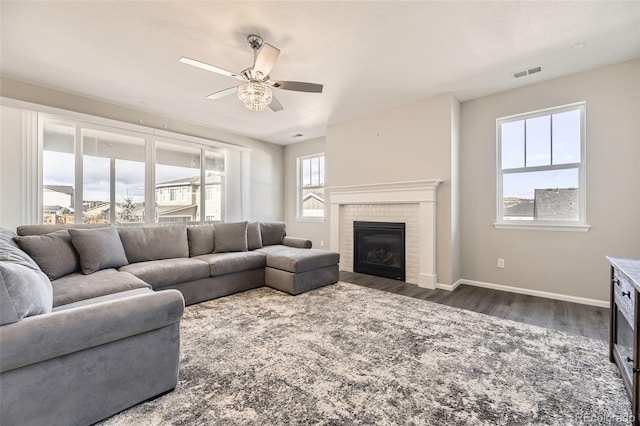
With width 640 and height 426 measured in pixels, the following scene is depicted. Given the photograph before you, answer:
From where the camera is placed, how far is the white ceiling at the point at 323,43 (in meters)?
2.17

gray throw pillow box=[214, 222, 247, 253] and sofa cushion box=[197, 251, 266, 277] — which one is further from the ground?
gray throw pillow box=[214, 222, 247, 253]

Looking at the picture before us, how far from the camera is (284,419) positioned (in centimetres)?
139

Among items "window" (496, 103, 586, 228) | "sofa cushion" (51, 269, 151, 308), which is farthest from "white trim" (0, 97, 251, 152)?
"window" (496, 103, 586, 228)

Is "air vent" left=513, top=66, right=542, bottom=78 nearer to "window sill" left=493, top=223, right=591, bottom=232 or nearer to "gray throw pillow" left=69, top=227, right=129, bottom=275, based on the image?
"window sill" left=493, top=223, right=591, bottom=232

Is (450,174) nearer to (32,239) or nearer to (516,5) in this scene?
(516,5)

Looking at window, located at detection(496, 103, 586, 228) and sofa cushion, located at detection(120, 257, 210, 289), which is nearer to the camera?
sofa cushion, located at detection(120, 257, 210, 289)

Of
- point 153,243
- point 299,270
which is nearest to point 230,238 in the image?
point 153,243

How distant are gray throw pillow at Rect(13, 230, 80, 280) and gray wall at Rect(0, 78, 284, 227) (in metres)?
1.40

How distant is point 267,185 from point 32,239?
4.31 meters

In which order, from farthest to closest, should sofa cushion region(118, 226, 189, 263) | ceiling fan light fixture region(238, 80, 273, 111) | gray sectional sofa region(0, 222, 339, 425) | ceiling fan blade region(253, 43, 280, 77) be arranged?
sofa cushion region(118, 226, 189, 263) < ceiling fan light fixture region(238, 80, 273, 111) < ceiling fan blade region(253, 43, 280, 77) < gray sectional sofa region(0, 222, 339, 425)

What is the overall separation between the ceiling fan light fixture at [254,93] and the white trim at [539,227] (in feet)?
11.3

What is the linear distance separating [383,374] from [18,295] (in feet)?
6.58

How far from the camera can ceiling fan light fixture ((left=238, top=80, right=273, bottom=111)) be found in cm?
250

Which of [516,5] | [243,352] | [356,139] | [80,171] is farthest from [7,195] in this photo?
[516,5]
